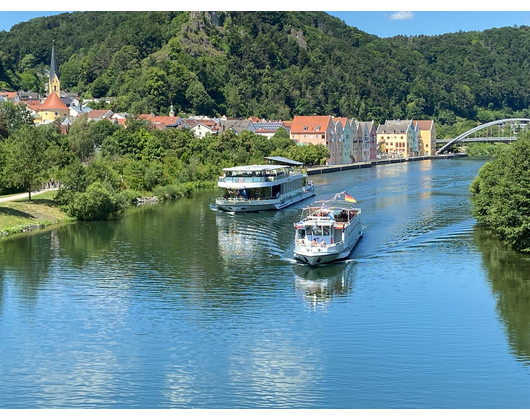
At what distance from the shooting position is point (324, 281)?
19.2 metres

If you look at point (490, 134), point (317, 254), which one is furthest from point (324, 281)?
point (490, 134)

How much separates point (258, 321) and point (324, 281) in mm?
4591

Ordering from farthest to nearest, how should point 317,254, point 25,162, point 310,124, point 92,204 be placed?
point 310,124, point 25,162, point 92,204, point 317,254

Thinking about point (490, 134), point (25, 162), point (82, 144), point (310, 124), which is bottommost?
point (25, 162)

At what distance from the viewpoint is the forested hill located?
8744 centimetres

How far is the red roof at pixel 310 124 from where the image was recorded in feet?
220

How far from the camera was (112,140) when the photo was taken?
150 ft

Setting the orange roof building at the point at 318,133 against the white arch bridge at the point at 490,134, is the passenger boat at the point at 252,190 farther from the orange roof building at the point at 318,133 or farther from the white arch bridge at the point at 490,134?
the white arch bridge at the point at 490,134

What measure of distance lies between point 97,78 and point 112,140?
5224cm

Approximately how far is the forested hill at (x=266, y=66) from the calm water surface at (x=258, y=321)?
5239 cm

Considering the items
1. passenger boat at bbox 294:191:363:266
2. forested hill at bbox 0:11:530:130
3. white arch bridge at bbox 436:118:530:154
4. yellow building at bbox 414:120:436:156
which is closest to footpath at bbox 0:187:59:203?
passenger boat at bbox 294:191:363:266

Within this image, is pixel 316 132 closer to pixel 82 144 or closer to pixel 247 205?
pixel 82 144

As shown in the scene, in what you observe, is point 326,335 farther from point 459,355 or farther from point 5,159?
point 5,159
